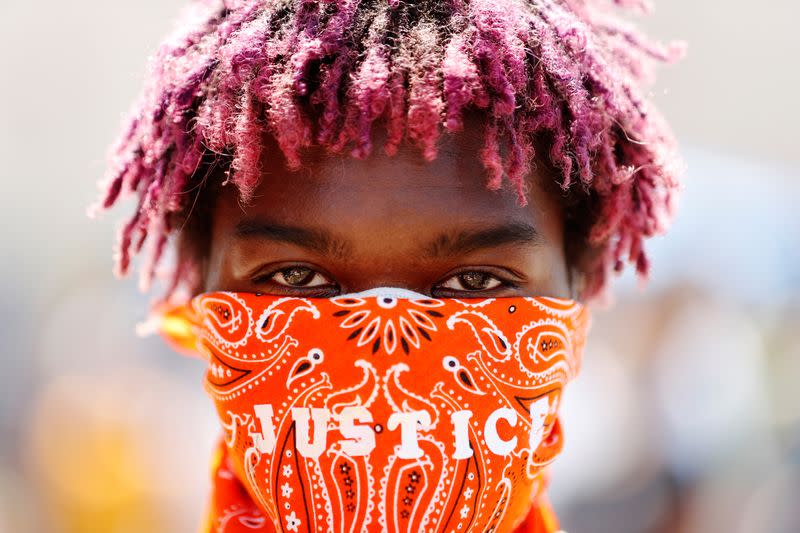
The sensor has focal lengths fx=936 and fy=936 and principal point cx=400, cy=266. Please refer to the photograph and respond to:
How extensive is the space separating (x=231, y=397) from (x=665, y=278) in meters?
4.26

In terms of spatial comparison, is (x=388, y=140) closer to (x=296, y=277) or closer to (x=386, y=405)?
(x=296, y=277)

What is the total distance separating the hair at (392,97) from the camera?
179cm

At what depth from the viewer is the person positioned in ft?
5.91

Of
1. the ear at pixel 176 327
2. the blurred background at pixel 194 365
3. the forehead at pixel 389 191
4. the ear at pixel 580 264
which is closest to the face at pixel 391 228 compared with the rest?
the forehead at pixel 389 191

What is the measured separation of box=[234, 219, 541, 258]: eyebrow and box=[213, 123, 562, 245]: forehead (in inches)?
0.6

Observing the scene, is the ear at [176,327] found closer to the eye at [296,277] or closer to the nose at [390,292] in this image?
the eye at [296,277]

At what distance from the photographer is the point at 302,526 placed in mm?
1842

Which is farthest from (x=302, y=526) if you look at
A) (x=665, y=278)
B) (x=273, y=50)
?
(x=665, y=278)

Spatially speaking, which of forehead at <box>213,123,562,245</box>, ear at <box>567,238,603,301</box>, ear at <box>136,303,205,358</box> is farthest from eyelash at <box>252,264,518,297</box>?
ear at <box>136,303,205,358</box>

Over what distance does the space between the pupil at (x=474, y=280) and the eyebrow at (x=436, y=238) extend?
3.2 inches

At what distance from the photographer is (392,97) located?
69.9 inches

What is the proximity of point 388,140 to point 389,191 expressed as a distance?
0.10m

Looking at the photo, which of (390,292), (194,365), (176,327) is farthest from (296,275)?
(194,365)

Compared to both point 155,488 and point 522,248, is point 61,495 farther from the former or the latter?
point 522,248
